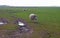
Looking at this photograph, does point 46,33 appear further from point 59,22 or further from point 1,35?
point 1,35

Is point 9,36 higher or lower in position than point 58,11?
lower

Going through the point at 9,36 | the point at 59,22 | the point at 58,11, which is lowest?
the point at 9,36

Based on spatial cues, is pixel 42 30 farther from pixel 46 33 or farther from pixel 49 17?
pixel 49 17

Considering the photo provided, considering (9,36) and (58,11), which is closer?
(9,36)
